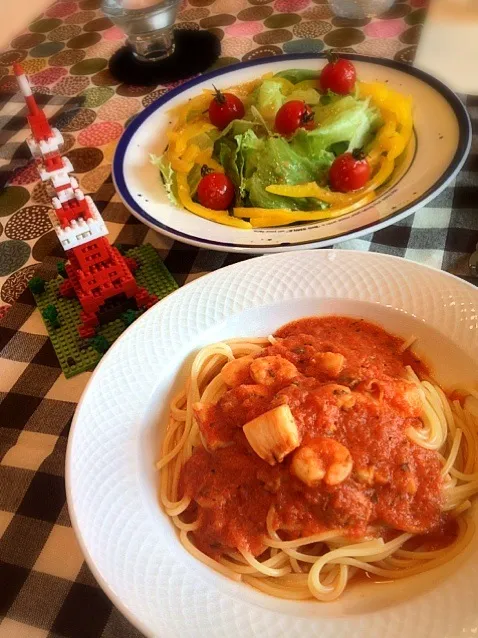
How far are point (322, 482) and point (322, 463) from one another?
5 cm

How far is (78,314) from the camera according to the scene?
235 cm

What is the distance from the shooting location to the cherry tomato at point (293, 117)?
2.73 meters

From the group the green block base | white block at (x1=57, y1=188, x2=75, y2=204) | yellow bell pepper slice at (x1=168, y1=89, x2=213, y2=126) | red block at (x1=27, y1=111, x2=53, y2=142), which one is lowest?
the green block base

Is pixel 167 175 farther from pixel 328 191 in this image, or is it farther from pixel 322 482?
pixel 322 482

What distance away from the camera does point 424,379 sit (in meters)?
1.85

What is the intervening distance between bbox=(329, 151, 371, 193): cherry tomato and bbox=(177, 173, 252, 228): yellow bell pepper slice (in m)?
0.45

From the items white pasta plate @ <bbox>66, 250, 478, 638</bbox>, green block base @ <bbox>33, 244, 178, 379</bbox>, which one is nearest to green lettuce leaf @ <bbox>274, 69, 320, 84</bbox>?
green block base @ <bbox>33, 244, 178, 379</bbox>

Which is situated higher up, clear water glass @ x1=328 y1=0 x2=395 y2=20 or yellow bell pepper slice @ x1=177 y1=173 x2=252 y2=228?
clear water glass @ x1=328 y1=0 x2=395 y2=20

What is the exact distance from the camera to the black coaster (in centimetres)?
367

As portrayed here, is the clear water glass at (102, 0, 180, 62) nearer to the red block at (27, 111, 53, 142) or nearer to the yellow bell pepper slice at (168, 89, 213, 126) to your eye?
the yellow bell pepper slice at (168, 89, 213, 126)

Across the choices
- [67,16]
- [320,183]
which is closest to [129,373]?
[320,183]

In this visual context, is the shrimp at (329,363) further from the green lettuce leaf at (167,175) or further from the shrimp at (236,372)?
the green lettuce leaf at (167,175)

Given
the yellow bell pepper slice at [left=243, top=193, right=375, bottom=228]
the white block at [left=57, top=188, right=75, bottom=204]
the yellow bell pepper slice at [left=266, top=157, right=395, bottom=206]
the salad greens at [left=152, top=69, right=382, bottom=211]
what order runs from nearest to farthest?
the white block at [left=57, top=188, right=75, bottom=204], the yellow bell pepper slice at [left=243, top=193, right=375, bottom=228], the yellow bell pepper slice at [left=266, top=157, right=395, bottom=206], the salad greens at [left=152, top=69, right=382, bottom=211]

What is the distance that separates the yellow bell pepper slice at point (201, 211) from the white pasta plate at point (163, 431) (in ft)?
Result: 1.42
